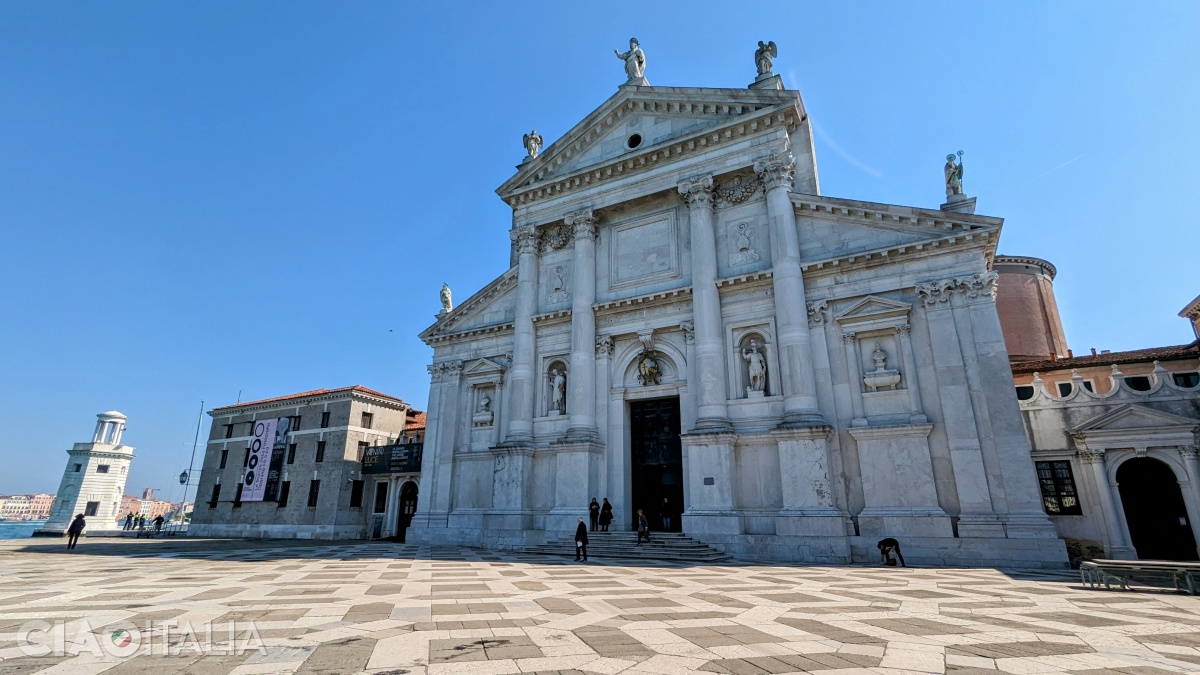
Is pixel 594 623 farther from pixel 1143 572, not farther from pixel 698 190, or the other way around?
pixel 698 190

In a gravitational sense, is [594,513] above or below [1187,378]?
below

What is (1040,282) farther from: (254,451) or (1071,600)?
(254,451)

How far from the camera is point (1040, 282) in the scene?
114 ft

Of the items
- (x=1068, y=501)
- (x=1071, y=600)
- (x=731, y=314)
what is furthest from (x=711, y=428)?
(x=1068, y=501)

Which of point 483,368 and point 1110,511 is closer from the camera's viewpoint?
point 1110,511

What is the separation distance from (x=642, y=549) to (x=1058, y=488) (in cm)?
1479

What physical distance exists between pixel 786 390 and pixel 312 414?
3552 centimetres

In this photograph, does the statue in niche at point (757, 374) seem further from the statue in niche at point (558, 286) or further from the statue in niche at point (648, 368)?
the statue in niche at point (558, 286)

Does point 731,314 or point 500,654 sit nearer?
point 500,654

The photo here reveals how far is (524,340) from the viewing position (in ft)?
83.1

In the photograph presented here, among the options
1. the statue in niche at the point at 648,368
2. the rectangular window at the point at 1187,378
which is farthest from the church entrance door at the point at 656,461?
the rectangular window at the point at 1187,378

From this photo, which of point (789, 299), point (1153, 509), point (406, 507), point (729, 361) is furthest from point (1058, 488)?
point (406, 507)

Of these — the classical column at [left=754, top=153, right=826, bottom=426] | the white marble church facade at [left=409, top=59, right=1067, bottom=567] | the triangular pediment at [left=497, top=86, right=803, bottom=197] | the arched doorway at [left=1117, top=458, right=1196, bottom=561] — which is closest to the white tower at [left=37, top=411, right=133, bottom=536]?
the white marble church facade at [left=409, top=59, right=1067, bottom=567]

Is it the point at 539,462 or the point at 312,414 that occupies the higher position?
the point at 312,414
